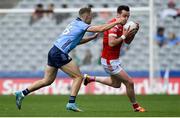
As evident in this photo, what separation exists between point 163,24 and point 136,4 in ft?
4.32

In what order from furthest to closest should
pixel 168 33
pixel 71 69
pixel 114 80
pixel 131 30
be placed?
1. pixel 168 33
2. pixel 114 80
3. pixel 131 30
4. pixel 71 69

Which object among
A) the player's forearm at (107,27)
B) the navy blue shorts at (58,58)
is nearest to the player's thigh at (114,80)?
the navy blue shorts at (58,58)

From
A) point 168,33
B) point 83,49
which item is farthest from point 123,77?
point 168,33

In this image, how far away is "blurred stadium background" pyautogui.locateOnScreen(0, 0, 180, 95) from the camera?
25.8 meters

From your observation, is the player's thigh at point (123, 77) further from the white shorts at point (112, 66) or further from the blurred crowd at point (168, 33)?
the blurred crowd at point (168, 33)

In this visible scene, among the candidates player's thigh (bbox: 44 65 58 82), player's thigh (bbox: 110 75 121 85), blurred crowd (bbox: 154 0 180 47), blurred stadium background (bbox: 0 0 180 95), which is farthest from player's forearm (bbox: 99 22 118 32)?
blurred crowd (bbox: 154 0 180 47)

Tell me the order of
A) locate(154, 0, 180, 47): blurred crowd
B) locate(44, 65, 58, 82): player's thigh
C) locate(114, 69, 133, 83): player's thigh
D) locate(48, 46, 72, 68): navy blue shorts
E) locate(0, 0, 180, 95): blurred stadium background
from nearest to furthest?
locate(48, 46, 72, 68): navy blue shorts, locate(44, 65, 58, 82): player's thigh, locate(114, 69, 133, 83): player's thigh, locate(0, 0, 180, 95): blurred stadium background, locate(154, 0, 180, 47): blurred crowd

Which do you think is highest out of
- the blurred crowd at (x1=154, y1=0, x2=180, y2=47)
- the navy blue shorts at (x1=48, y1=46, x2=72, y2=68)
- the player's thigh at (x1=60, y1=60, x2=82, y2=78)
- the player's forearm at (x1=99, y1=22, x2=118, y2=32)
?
→ the blurred crowd at (x1=154, y1=0, x2=180, y2=47)

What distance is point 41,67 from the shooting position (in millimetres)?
27109

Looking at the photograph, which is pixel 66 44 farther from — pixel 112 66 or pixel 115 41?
pixel 112 66

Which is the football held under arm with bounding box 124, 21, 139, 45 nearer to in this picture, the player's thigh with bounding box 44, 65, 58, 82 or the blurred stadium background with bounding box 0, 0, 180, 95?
the player's thigh with bounding box 44, 65, 58, 82

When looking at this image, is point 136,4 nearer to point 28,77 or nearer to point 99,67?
point 99,67

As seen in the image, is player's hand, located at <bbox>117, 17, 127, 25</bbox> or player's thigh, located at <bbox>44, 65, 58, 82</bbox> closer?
player's hand, located at <bbox>117, 17, 127, 25</bbox>

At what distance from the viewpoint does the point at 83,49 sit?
27.2m
